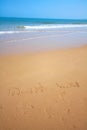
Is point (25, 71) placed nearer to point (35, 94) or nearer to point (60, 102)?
point (35, 94)

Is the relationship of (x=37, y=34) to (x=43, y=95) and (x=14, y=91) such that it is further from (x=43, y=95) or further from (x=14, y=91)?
(x=43, y=95)

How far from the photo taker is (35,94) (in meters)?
3.13

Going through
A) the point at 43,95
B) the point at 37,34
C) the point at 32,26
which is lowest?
the point at 43,95

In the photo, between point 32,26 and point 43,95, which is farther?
point 32,26

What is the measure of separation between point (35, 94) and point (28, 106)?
0.44 metres

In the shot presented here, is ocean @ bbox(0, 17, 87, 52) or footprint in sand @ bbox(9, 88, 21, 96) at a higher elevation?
ocean @ bbox(0, 17, 87, 52)

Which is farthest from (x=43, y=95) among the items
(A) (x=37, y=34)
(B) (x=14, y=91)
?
(A) (x=37, y=34)

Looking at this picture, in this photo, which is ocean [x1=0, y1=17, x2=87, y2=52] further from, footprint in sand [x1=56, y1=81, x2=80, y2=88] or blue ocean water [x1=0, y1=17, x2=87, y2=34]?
footprint in sand [x1=56, y1=81, x2=80, y2=88]

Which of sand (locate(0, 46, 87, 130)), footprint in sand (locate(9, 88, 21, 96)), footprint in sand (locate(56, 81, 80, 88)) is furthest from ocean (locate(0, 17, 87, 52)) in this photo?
footprint in sand (locate(56, 81, 80, 88))

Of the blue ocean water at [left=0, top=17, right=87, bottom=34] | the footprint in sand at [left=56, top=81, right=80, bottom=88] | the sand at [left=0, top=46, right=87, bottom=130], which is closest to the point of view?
the sand at [left=0, top=46, right=87, bottom=130]

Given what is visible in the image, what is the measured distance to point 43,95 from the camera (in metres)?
3.09

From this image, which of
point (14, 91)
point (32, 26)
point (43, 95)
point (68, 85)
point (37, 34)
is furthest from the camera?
point (32, 26)

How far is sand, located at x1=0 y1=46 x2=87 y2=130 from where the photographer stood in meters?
2.38

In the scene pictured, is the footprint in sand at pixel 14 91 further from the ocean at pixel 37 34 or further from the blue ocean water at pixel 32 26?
the blue ocean water at pixel 32 26
